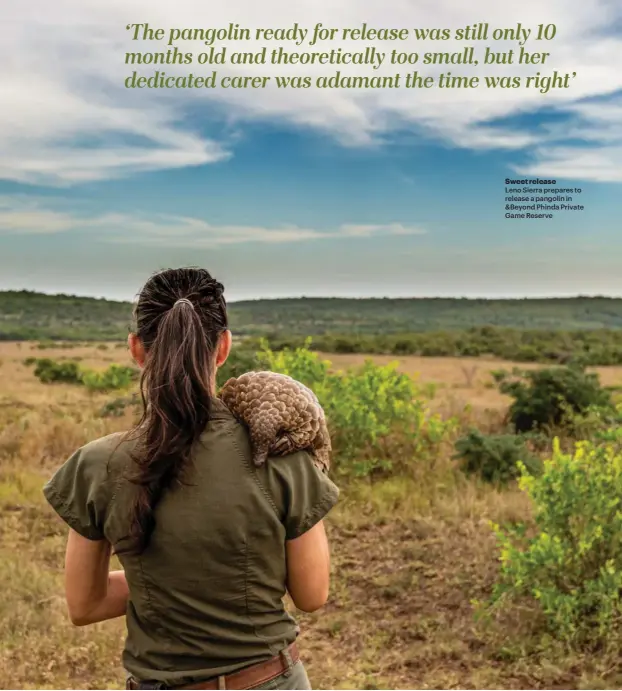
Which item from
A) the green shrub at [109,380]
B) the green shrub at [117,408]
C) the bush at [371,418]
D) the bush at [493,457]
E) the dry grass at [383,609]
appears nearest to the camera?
the dry grass at [383,609]

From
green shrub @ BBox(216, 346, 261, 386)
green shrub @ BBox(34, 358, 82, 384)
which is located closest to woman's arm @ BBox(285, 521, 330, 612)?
green shrub @ BBox(216, 346, 261, 386)

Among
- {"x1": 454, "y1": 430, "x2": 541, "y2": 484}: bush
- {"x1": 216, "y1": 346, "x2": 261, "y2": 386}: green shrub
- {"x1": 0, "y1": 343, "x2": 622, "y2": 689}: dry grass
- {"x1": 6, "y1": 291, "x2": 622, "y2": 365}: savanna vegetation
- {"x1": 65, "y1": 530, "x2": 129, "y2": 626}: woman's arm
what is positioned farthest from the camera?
{"x1": 6, "y1": 291, "x2": 622, "y2": 365}: savanna vegetation

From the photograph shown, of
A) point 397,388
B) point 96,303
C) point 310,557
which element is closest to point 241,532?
point 310,557

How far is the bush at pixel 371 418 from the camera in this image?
26.5 feet

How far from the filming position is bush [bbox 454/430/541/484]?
7715mm

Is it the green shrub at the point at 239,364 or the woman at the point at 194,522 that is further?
the green shrub at the point at 239,364

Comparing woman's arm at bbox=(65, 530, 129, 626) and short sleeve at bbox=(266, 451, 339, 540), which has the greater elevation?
short sleeve at bbox=(266, 451, 339, 540)

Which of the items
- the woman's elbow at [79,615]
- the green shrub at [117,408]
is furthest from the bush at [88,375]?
the woman's elbow at [79,615]

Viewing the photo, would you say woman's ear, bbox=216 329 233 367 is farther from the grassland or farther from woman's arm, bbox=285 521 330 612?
the grassland

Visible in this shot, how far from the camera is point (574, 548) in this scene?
15.4 feet

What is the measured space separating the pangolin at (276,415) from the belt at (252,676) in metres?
0.36

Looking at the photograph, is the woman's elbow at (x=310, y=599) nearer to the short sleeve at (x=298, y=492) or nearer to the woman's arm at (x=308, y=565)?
the woman's arm at (x=308, y=565)

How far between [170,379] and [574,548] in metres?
3.83

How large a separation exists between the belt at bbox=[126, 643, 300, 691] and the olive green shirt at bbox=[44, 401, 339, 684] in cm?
2
